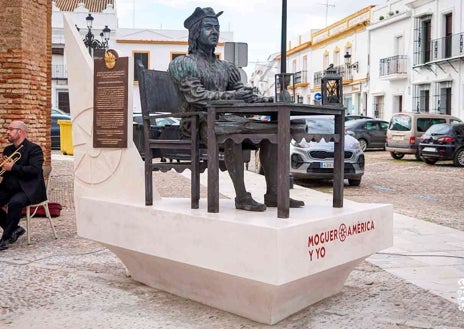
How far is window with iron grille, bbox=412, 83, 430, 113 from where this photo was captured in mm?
30766

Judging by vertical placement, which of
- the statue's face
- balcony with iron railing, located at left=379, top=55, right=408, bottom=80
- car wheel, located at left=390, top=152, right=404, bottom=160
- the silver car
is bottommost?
car wheel, located at left=390, top=152, right=404, bottom=160

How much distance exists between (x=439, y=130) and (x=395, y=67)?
13.0 m

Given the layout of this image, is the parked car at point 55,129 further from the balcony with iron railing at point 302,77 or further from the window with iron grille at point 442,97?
the balcony with iron railing at point 302,77

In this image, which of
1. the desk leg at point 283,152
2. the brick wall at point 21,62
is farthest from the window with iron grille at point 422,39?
the desk leg at point 283,152

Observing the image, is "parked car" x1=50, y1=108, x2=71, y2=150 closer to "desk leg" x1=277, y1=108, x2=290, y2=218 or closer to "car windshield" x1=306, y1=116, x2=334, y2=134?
"car windshield" x1=306, y1=116, x2=334, y2=134

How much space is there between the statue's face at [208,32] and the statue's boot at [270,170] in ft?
2.90

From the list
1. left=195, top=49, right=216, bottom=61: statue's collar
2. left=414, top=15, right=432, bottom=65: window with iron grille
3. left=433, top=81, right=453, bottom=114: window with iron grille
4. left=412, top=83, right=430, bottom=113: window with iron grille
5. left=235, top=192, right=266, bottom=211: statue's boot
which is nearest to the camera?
left=235, top=192, right=266, bottom=211: statue's boot

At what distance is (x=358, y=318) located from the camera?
4699 millimetres

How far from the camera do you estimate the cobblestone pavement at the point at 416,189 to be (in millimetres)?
10281

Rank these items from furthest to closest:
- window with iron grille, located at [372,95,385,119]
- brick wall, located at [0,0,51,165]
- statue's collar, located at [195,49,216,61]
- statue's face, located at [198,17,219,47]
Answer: window with iron grille, located at [372,95,385,119], brick wall, located at [0,0,51,165], statue's collar, located at [195,49,216,61], statue's face, located at [198,17,219,47]

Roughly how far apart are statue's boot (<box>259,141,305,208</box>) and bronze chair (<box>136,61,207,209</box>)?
47 cm

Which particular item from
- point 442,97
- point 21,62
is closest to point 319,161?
point 21,62

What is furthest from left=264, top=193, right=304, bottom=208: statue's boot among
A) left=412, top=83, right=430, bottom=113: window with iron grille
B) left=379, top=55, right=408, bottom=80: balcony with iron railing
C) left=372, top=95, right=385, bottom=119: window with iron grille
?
left=372, top=95, right=385, bottom=119: window with iron grille

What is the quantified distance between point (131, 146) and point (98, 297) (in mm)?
1192
